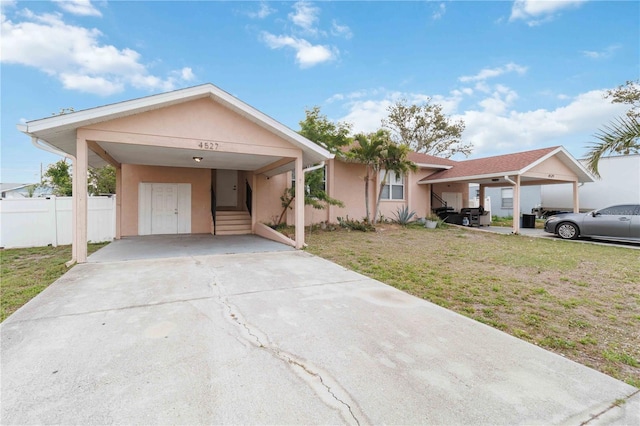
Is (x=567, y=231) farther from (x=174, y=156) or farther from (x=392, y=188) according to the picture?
(x=174, y=156)

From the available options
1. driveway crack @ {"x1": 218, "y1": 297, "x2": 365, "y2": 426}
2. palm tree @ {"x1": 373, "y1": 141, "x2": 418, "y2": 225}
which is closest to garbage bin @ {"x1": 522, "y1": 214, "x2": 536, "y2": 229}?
palm tree @ {"x1": 373, "y1": 141, "x2": 418, "y2": 225}

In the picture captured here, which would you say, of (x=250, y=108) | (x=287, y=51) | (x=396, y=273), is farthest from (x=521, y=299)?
(x=287, y=51)

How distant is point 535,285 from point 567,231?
907 cm

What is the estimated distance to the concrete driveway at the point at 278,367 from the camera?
79.9 inches

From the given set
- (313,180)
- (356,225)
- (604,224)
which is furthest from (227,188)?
(604,224)

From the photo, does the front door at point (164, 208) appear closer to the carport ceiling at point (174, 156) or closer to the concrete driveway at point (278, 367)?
the carport ceiling at point (174, 156)

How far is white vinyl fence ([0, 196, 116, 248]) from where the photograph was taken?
8781mm

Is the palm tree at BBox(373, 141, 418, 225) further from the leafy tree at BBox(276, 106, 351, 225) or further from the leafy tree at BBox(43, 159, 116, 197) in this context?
the leafy tree at BBox(43, 159, 116, 197)

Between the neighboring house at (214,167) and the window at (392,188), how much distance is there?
0.19ft

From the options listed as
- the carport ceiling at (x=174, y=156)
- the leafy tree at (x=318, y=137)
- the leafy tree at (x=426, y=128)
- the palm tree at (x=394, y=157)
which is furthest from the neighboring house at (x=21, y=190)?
the leafy tree at (x=426, y=128)

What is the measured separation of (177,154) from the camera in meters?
8.86

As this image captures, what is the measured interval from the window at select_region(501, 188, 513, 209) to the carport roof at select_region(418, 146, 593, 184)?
8.88 meters

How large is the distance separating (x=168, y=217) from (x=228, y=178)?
366 cm

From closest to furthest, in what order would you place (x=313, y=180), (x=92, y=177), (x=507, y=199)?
(x=313, y=180), (x=92, y=177), (x=507, y=199)
